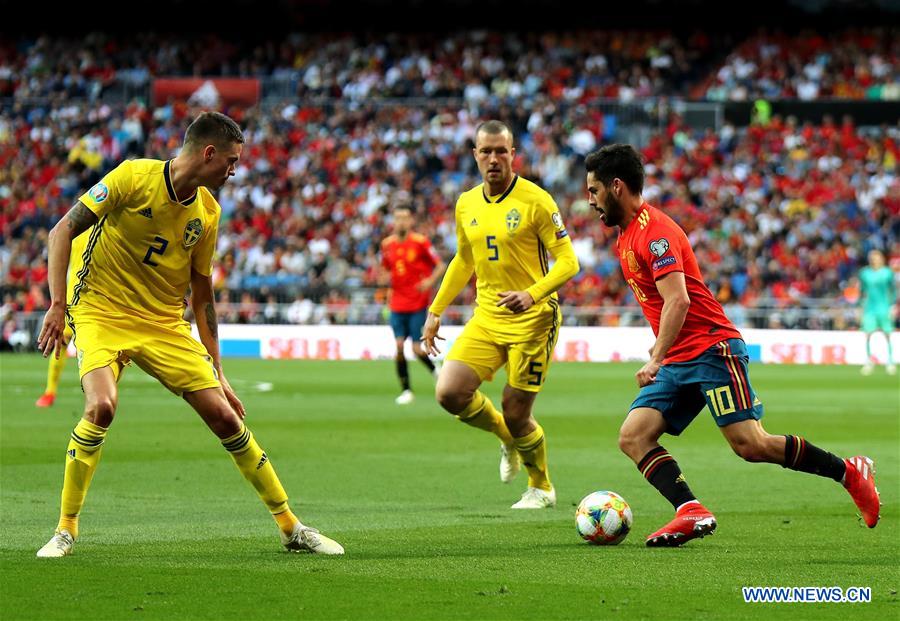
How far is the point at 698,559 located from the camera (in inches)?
297

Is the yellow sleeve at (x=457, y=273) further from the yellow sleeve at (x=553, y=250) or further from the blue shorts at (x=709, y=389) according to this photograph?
the blue shorts at (x=709, y=389)

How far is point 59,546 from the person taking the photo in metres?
7.38

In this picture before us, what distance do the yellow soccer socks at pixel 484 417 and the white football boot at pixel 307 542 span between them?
9.01 ft

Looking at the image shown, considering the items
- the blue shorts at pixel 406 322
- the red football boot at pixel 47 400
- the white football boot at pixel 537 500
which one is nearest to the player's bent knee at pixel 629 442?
the white football boot at pixel 537 500

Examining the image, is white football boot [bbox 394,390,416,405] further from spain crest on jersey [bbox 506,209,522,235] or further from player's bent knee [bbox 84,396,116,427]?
player's bent knee [bbox 84,396,116,427]

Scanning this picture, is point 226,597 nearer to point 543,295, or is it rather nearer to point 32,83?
point 543,295

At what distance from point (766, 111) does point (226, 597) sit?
34.8 meters

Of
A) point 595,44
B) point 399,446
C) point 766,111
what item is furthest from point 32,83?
point 399,446

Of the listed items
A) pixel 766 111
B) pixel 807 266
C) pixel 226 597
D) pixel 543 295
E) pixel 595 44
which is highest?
pixel 595 44

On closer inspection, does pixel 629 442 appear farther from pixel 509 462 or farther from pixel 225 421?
pixel 509 462

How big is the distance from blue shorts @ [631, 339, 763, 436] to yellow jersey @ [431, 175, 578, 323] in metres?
1.93

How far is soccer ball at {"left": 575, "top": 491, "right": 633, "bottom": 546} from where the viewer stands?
26.6ft

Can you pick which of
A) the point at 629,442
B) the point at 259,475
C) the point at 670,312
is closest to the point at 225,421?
the point at 259,475

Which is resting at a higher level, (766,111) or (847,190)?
(766,111)
